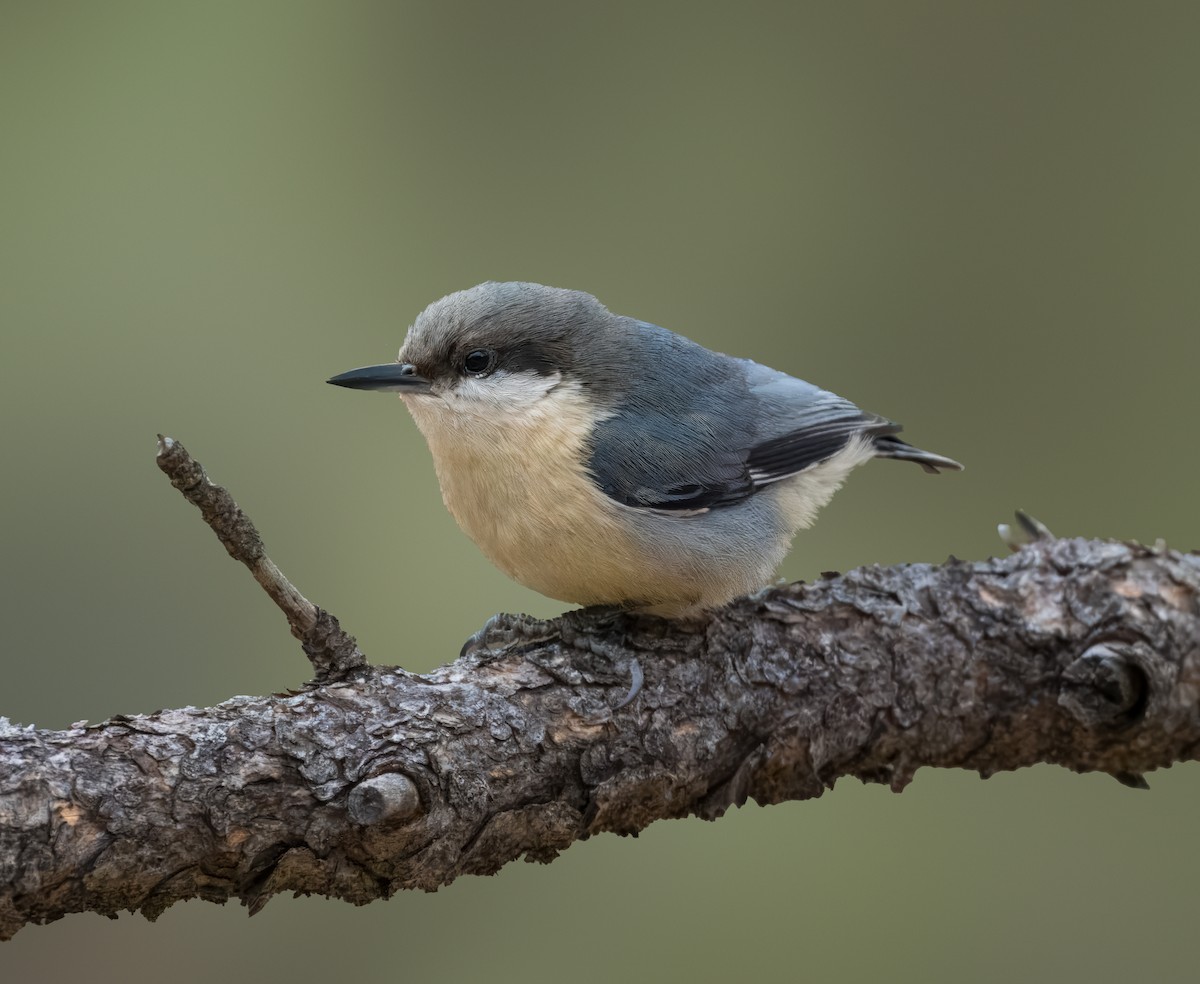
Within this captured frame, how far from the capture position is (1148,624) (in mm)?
2229

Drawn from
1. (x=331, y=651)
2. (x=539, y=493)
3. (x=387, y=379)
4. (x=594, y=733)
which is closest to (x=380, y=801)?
(x=331, y=651)

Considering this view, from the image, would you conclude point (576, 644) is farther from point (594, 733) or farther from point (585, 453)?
point (585, 453)

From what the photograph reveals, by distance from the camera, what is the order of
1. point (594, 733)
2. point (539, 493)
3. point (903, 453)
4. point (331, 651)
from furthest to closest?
point (903, 453)
point (539, 493)
point (594, 733)
point (331, 651)

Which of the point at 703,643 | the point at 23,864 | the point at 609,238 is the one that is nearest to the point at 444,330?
the point at 703,643

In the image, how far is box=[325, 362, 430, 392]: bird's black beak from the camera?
2.17m

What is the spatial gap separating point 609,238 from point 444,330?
4.72 ft

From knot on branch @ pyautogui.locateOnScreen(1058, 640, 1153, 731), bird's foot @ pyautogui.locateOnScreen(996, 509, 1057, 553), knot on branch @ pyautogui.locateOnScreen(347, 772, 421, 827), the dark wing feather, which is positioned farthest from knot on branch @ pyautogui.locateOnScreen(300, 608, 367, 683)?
bird's foot @ pyautogui.locateOnScreen(996, 509, 1057, 553)

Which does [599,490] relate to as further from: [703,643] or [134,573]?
[134,573]

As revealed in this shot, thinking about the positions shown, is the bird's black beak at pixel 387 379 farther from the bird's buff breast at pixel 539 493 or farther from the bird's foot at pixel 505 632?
the bird's foot at pixel 505 632

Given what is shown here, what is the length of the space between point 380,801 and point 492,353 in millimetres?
915

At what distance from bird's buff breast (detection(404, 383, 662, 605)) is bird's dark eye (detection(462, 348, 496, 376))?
0.07 meters

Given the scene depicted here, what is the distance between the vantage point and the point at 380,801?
5.46ft

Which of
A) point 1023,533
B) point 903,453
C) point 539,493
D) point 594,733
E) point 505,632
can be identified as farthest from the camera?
point 903,453

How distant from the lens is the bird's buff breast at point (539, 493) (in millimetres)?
2154
